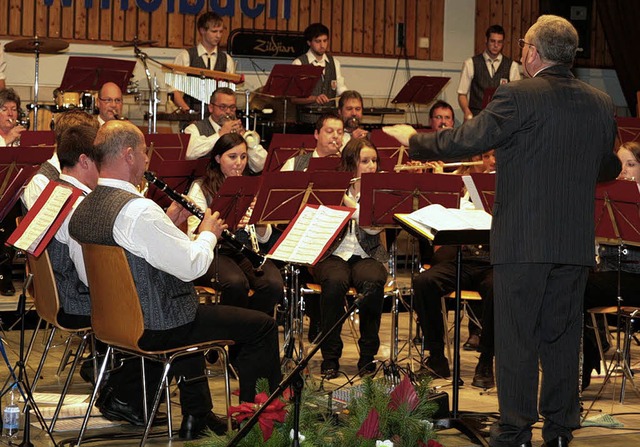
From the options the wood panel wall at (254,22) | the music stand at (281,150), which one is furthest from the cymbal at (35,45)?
the music stand at (281,150)

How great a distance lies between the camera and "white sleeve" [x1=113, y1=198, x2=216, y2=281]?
4461 mm

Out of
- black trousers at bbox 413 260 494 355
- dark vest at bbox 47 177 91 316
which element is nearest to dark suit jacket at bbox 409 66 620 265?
dark vest at bbox 47 177 91 316

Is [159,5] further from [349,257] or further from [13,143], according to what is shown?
[349,257]

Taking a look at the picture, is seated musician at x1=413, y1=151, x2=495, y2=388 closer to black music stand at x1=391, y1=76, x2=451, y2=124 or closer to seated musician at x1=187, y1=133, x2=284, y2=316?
seated musician at x1=187, y1=133, x2=284, y2=316

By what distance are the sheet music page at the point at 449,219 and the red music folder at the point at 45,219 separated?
5.05ft

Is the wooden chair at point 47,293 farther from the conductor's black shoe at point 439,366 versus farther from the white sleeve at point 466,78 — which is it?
the white sleeve at point 466,78

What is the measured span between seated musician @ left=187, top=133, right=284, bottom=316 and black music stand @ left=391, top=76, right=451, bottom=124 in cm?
454

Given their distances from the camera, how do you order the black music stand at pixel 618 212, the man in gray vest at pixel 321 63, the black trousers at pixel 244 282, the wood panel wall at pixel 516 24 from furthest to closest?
the wood panel wall at pixel 516 24 < the man in gray vest at pixel 321 63 < the black trousers at pixel 244 282 < the black music stand at pixel 618 212

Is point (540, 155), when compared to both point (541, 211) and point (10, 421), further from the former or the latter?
point (10, 421)

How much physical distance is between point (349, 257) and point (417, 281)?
48 cm

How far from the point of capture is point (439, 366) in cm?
650

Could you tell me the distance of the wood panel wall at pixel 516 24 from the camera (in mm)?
13555

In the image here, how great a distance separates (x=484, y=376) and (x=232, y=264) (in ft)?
5.34

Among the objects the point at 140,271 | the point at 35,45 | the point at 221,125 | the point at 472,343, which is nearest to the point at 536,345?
the point at 140,271
